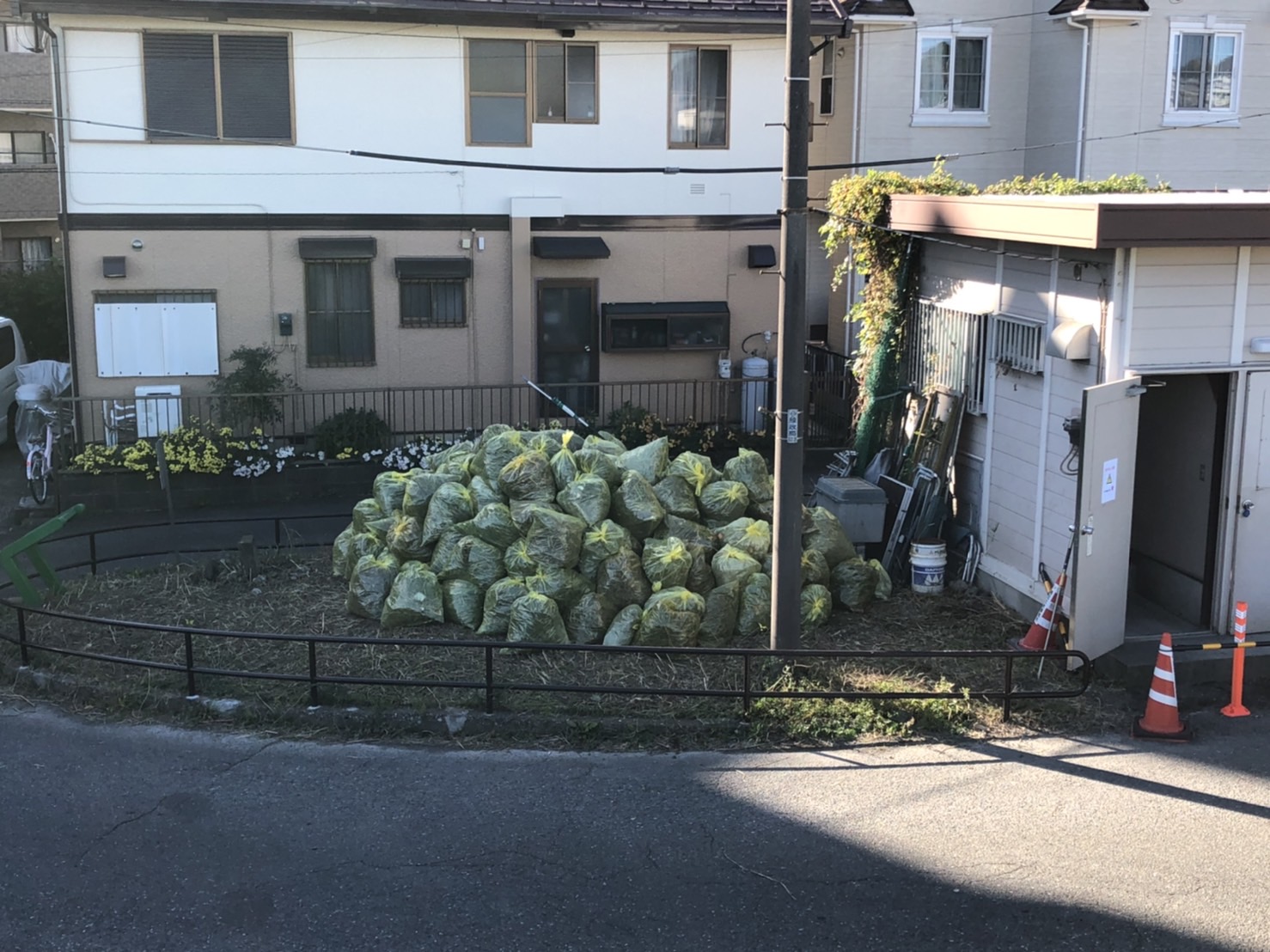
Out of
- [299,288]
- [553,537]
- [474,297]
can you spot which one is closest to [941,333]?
[553,537]

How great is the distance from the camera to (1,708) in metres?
9.28

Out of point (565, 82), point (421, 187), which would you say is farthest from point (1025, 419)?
point (421, 187)

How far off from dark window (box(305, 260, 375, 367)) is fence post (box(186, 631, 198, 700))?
340 inches

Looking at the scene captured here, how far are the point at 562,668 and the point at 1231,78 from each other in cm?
1648

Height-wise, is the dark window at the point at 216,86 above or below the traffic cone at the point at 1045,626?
above

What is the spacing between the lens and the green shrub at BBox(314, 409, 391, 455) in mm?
16141

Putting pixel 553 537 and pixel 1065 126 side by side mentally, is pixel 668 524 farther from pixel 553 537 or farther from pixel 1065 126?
pixel 1065 126

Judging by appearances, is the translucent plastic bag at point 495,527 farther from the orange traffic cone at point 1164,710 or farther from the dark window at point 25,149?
the dark window at point 25,149

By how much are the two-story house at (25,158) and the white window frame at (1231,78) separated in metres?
22.7

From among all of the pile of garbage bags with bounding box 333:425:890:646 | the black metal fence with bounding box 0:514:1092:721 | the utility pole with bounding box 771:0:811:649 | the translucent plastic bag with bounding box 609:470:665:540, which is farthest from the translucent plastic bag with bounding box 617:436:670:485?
the utility pole with bounding box 771:0:811:649

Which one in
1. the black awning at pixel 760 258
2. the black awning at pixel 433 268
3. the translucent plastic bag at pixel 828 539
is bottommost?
the translucent plastic bag at pixel 828 539

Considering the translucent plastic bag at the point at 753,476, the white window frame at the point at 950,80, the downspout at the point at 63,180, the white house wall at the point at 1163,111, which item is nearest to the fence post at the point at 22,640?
the translucent plastic bag at the point at 753,476

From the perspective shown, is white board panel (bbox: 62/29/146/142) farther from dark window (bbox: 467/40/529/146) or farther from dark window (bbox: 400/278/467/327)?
dark window (bbox: 467/40/529/146)

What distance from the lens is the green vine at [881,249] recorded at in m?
12.5
